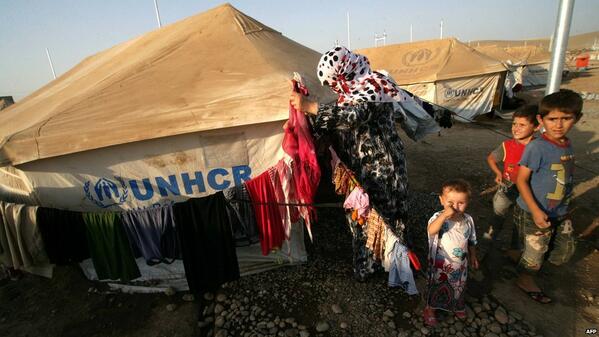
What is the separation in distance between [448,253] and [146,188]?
2.65 m

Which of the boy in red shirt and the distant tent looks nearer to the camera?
the boy in red shirt

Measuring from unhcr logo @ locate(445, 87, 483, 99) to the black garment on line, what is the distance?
970 cm

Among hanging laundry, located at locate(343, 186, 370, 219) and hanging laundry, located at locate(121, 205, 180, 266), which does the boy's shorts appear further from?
hanging laundry, located at locate(121, 205, 180, 266)

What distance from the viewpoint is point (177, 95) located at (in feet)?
9.51

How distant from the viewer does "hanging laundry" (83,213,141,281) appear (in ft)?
8.75

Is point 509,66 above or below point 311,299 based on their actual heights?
above

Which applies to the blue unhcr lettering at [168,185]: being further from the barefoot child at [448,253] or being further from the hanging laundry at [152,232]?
the barefoot child at [448,253]

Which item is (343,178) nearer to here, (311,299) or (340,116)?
(340,116)

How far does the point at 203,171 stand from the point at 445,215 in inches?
81.9

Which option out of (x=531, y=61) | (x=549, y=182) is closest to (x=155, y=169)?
(x=549, y=182)

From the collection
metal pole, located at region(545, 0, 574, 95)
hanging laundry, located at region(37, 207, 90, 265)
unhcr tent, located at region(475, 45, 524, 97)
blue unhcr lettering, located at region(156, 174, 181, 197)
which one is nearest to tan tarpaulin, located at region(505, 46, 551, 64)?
unhcr tent, located at region(475, 45, 524, 97)

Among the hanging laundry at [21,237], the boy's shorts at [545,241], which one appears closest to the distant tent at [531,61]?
the boy's shorts at [545,241]

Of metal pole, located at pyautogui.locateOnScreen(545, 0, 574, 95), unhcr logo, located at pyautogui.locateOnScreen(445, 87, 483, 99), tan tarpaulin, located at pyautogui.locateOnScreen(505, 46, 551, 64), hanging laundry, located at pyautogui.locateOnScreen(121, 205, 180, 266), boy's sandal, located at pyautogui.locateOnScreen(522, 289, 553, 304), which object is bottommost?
boy's sandal, located at pyautogui.locateOnScreen(522, 289, 553, 304)

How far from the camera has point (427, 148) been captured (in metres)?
7.37
